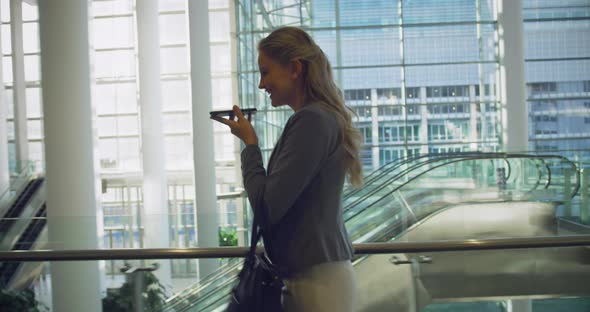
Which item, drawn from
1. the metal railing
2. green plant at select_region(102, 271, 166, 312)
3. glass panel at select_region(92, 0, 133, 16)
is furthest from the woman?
glass panel at select_region(92, 0, 133, 16)

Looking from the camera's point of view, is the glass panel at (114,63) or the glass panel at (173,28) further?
the glass panel at (114,63)

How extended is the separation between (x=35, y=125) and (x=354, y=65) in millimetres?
15244

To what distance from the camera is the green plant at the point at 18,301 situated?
3.24m

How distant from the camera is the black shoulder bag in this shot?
181cm

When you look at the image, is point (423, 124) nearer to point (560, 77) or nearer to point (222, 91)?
point (560, 77)

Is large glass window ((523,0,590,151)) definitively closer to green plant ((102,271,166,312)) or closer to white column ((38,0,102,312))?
white column ((38,0,102,312))

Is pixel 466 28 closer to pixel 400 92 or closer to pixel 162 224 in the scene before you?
pixel 400 92

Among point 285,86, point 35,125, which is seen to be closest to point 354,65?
point 35,125

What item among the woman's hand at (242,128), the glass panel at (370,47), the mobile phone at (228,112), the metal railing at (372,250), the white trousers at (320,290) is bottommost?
the metal railing at (372,250)

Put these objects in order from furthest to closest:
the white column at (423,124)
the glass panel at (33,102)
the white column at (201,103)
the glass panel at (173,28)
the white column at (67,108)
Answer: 1. the glass panel at (33,102)
2. the glass panel at (173,28)
3. the white column at (423,124)
4. the white column at (201,103)
5. the white column at (67,108)

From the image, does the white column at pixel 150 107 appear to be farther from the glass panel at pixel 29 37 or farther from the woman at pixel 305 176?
the woman at pixel 305 176

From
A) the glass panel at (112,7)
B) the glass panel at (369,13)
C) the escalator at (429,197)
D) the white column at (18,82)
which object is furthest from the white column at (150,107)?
the white column at (18,82)

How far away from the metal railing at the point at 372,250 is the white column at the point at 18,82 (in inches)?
1020

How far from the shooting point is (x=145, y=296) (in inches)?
124
